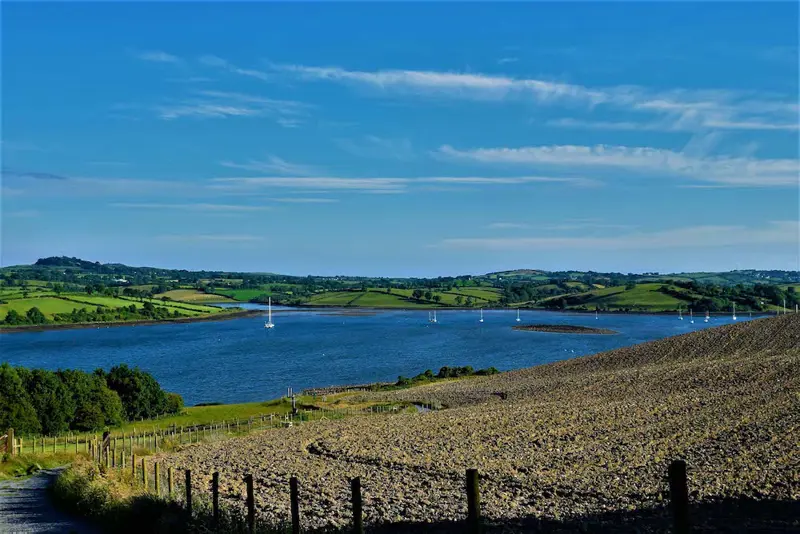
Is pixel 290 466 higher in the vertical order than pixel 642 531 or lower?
lower

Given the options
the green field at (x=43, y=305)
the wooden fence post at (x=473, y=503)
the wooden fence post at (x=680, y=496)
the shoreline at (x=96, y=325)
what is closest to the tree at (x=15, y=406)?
the wooden fence post at (x=473, y=503)

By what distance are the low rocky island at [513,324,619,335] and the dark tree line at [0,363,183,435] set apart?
103 metres

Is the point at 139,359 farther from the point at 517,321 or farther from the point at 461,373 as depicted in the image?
the point at 517,321

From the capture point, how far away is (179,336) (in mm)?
147125

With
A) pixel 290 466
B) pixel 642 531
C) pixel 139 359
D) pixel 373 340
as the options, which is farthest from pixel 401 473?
pixel 373 340

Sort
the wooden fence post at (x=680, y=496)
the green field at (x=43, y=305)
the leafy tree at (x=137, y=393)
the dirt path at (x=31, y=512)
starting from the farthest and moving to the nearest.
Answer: the green field at (x=43, y=305)
the leafy tree at (x=137, y=393)
the dirt path at (x=31, y=512)
the wooden fence post at (x=680, y=496)

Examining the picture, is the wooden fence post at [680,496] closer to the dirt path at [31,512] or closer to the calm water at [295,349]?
the dirt path at [31,512]

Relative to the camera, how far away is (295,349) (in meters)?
119

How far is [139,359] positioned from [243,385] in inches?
1442

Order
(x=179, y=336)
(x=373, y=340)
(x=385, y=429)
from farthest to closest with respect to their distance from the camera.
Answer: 1. (x=179, y=336)
2. (x=373, y=340)
3. (x=385, y=429)

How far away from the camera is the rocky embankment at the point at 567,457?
706 inches

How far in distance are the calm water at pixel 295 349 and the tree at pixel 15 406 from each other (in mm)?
24406

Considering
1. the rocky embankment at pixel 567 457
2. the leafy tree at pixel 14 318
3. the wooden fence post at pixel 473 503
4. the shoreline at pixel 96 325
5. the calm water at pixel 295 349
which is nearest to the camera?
the wooden fence post at pixel 473 503

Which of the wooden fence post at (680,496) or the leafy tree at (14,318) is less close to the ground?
the wooden fence post at (680,496)
